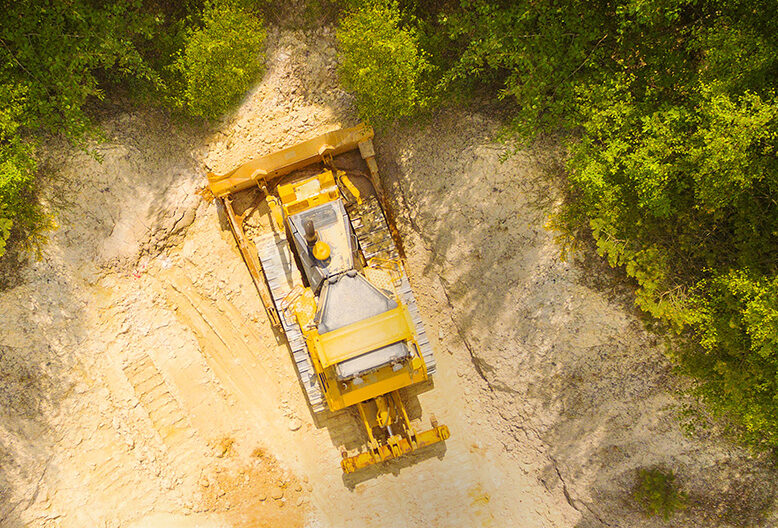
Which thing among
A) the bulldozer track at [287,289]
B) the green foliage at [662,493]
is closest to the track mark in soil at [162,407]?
the bulldozer track at [287,289]

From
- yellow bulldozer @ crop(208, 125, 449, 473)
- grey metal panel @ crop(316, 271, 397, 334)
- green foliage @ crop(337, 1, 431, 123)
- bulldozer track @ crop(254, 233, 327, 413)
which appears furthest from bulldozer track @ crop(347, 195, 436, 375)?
green foliage @ crop(337, 1, 431, 123)

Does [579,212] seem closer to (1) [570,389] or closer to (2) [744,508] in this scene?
(1) [570,389]

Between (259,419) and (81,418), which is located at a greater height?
(81,418)

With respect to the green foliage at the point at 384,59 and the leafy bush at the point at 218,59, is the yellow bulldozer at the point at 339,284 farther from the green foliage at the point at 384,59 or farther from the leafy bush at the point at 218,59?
the leafy bush at the point at 218,59

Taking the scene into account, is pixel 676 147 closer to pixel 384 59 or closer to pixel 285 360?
pixel 384 59

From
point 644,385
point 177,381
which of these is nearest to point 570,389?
point 644,385

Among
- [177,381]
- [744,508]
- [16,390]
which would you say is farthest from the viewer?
[177,381]
